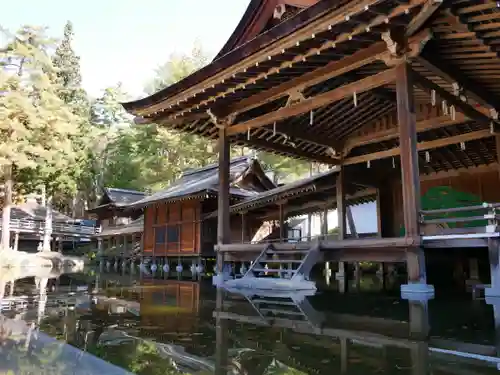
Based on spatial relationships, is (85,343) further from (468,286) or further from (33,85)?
(33,85)

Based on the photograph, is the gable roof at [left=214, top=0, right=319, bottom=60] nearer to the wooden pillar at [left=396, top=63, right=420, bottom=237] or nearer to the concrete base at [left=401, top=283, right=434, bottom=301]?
the wooden pillar at [left=396, top=63, right=420, bottom=237]

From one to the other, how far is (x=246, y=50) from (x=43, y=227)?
25.9 meters

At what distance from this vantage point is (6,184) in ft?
68.3

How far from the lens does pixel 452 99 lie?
751cm

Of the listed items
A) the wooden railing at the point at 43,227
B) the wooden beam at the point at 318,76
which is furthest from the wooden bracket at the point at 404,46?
the wooden railing at the point at 43,227

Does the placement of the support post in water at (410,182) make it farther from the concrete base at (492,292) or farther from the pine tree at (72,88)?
the pine tree at (72,88)

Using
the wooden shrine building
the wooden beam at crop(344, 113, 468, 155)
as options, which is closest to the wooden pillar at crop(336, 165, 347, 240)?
the wooden shrine building

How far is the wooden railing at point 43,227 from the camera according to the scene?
26.8m

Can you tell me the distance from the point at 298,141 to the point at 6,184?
16.8m

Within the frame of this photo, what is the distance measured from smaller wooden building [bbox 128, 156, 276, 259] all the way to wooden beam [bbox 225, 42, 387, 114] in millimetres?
6520

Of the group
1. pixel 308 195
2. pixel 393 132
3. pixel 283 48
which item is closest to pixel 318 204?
pixel 308 195

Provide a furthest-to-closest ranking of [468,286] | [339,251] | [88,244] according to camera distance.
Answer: [88,244] → [468,286] → [339,251]

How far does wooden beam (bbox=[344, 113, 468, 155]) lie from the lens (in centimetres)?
891

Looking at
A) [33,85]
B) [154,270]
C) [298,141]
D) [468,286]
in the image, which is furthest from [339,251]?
[33,85]
